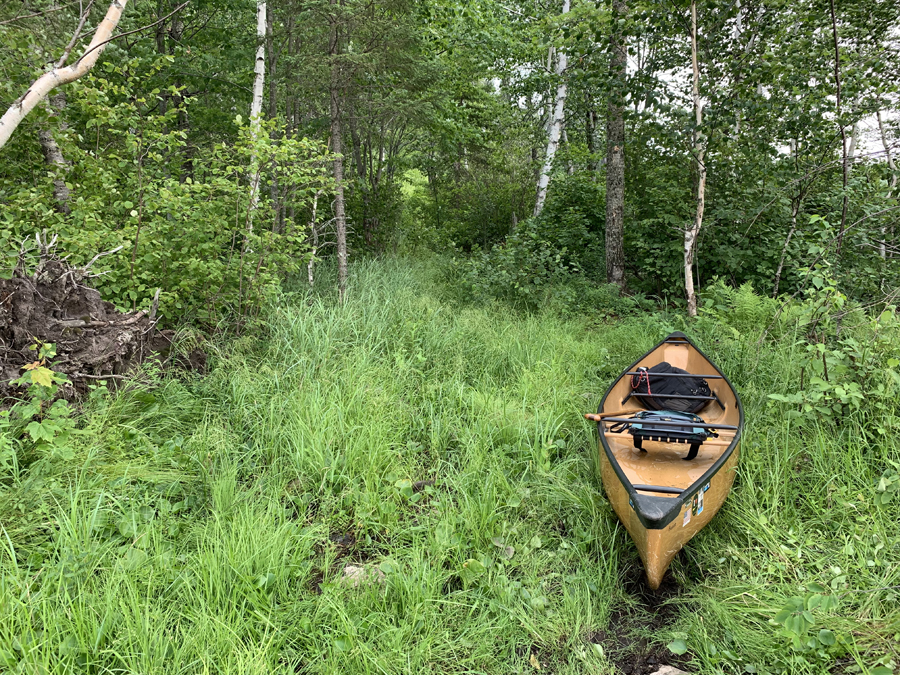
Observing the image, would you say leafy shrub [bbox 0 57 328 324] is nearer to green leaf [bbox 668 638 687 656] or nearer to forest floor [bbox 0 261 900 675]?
forest floor [bbox 0 261 900 675]

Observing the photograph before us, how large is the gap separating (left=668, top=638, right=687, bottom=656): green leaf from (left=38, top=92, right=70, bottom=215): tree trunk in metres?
5.54

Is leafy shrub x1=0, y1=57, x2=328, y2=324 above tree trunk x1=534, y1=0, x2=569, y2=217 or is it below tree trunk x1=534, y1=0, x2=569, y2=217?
below

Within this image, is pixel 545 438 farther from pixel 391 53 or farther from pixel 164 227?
pixel 391 53

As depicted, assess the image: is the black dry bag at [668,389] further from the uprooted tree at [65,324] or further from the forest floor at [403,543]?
the uprooted tree at [65,324]

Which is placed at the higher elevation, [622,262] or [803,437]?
[622,262]

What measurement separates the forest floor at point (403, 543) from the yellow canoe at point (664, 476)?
0.22m

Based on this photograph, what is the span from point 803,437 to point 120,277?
19.5ft

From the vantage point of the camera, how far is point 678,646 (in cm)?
228

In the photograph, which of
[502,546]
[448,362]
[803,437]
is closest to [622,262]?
[448,362]

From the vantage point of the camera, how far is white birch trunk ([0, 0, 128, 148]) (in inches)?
105

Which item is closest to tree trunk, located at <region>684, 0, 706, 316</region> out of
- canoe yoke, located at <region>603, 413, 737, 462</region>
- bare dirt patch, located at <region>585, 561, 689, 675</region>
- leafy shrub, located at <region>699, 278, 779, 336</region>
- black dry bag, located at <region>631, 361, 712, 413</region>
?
leafy shrub, located at <region>699, 278, 779, 336</region>

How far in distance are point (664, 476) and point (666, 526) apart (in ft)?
2.54

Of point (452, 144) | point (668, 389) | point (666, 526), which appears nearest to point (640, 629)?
point (666, 526)

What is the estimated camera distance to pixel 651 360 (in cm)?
481
